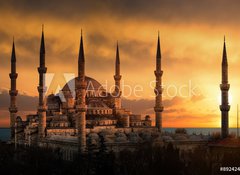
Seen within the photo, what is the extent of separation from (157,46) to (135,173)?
19641 millimetres

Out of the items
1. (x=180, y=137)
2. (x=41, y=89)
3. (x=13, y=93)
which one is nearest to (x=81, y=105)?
(x=41, y=89)

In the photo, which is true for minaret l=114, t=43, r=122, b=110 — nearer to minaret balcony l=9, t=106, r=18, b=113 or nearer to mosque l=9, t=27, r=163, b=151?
mosque l=9, t=27, r=163, b=151

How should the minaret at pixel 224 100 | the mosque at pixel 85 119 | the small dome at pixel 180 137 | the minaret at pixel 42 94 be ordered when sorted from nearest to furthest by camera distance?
the mosque at pixel 85 119 → the minaret at pixel 224 100 → the small dome at pixel 180 137 → the minaret at pixel 42 94

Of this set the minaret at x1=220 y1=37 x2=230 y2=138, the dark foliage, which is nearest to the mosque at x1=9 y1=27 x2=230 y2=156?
the minaret at x1=220 y1=37 x2=230 y2=138

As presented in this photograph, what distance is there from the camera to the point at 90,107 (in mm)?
46219

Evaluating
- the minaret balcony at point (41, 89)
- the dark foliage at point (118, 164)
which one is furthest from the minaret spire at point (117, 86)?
the dark foliage at point (118, 164)

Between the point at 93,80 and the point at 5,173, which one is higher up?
the point at 93,80

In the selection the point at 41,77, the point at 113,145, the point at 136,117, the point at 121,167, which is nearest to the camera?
the point at 121,167

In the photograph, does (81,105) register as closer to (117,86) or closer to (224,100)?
(224,100)

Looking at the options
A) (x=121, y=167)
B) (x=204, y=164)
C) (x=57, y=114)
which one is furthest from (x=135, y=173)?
(x=57, y=114)

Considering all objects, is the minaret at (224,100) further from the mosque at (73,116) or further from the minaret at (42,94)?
the minaret at (42,94)

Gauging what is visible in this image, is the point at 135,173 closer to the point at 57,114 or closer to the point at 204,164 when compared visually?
the point at 204,164

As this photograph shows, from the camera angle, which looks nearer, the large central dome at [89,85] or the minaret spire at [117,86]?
the large central dome at [89,85]

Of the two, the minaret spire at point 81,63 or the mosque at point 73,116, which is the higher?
the minaret spire at point 81,63
